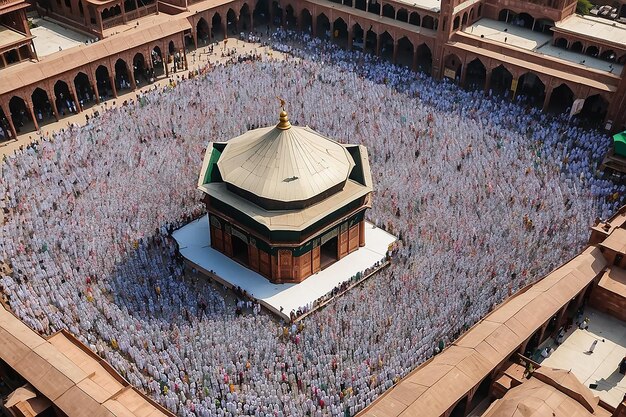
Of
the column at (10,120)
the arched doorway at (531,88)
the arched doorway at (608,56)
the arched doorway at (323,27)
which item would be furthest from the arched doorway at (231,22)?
the arched doorway at (608,56)

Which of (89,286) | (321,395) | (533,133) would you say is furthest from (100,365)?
(533,133)

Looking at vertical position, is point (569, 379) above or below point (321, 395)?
above

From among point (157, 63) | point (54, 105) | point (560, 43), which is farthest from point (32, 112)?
point (560, 43)

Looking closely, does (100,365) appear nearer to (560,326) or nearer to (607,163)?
(560,326)

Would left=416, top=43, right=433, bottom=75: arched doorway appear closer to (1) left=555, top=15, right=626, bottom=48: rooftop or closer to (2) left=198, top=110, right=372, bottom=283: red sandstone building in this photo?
(1) left=555, top=15, right=626, bottom=48: rooftop

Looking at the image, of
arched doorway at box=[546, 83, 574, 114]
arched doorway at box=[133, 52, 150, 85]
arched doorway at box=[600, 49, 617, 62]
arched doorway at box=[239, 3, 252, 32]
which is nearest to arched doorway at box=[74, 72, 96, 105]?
arched doorway at box=[133, 52, 150, 85]

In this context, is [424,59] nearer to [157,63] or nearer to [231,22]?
[231,22]

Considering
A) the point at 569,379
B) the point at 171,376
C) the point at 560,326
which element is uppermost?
the point at 569,379
